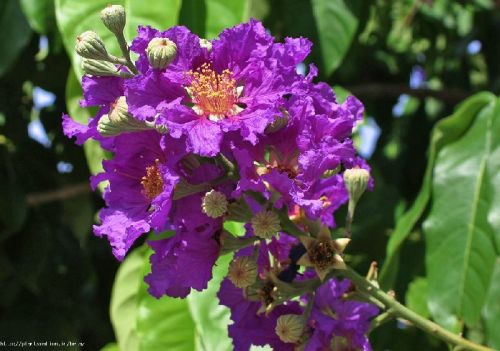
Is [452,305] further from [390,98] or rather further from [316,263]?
[390,98]

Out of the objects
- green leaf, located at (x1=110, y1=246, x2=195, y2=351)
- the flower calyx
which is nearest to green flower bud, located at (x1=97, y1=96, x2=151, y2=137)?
the flower calyx

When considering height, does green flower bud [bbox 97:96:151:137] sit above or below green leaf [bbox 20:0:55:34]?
above

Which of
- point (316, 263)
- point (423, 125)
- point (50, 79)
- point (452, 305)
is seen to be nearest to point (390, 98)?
point (423, 125)

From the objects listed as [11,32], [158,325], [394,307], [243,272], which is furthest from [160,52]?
[11,32]

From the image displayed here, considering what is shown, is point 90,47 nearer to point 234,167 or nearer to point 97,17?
point 234,167

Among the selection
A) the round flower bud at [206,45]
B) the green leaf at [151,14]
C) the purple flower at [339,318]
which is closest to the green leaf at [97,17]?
the green leaf at [151,14]

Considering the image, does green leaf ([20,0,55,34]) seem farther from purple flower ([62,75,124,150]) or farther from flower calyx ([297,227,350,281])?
flower calyx ([297,227,350,281])
